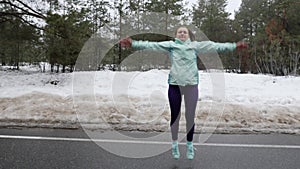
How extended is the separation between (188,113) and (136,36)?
162 centimetres

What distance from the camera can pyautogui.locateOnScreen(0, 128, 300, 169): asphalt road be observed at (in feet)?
12.6

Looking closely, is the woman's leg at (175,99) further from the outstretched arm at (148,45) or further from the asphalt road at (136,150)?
the asphalt road at (136,150)

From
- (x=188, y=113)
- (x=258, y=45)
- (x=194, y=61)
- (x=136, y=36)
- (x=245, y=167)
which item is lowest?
(x=245, y=167)

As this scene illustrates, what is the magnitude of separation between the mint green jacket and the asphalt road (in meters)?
1.05

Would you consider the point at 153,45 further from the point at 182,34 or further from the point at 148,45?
the point at 182,34

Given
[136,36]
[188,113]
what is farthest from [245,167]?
[136,36]

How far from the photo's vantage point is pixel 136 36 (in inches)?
194

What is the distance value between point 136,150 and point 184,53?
5.14ft

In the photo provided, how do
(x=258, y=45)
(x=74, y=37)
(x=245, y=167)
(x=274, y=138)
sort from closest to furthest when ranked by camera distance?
(x=245, y=167) < (x=274, y=138) < (x=74, y=37) < (x=258, y=45)

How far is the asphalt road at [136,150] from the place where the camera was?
12.6ft

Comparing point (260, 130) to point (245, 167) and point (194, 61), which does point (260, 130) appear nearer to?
point (245, 167)

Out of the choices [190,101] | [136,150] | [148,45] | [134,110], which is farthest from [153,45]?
[134,110]

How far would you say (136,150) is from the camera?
4449 millimetres

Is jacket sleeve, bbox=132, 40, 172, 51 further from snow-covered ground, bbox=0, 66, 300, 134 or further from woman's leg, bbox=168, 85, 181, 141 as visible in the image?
snow-covered ground, bbox=0, 66, 300, 134
